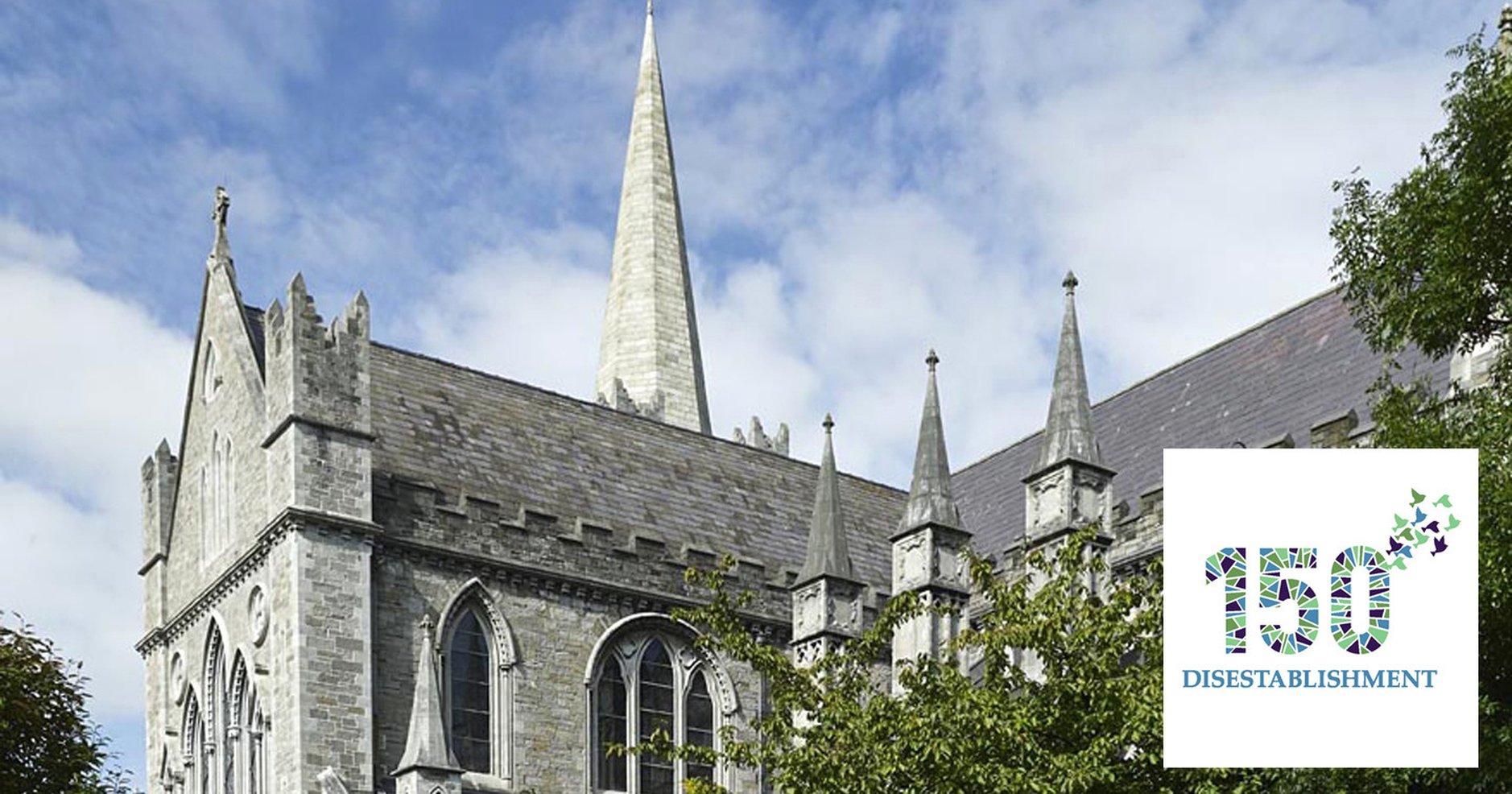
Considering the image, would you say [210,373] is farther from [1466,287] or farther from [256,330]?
[1466,287]

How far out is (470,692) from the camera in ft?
→ 98.2

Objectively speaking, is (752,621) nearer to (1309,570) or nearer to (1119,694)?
(1119,694)

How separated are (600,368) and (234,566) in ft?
59.0

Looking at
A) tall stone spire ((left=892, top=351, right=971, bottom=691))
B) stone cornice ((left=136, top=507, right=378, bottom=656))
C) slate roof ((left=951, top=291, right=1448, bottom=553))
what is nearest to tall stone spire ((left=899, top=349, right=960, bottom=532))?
tall stone spire ((left=892, top=351, right=971, bottom=691))

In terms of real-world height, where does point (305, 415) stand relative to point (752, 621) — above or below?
above

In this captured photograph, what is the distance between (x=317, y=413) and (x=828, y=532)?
24.5ft

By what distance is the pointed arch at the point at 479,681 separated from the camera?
29.7 metres

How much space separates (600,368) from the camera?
4769cm

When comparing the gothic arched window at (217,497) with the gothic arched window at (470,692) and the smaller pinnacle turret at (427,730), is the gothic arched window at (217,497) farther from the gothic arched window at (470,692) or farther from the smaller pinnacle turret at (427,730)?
the smaller pinnacle turret at (427,730)

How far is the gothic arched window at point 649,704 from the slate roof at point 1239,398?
6.75 m

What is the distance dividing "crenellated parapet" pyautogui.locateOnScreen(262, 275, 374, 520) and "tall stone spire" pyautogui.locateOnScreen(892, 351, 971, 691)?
7390 mm

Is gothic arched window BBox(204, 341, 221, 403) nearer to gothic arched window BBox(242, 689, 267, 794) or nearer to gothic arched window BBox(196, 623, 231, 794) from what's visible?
gothic arched window BBox(196, 623, 231, 794)

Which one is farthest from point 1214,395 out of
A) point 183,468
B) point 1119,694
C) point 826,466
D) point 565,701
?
point 183,468

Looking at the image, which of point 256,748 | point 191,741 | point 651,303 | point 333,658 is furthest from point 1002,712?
point 651,303
